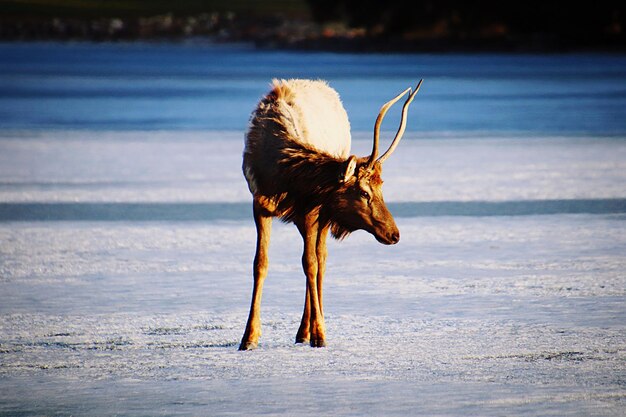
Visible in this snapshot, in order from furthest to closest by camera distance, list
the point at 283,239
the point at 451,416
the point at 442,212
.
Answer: the point at 442,212 → the point at 283,239 → the point at 451,416

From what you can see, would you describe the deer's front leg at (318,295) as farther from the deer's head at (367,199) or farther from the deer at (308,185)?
the deer's head at (367,199)

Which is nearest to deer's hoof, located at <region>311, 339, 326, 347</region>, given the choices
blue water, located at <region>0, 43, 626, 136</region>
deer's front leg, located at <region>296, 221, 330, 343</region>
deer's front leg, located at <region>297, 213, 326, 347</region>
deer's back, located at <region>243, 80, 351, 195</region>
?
deer's front leg, located at <region>297, 213, 326, 347</region>

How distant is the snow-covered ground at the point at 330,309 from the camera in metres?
6.14

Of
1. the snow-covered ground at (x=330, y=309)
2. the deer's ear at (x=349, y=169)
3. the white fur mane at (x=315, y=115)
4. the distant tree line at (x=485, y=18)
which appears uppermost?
the white fur mane at (x=315, y=115)

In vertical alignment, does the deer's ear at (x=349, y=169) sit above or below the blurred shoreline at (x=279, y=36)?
above

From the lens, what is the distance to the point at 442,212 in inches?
472

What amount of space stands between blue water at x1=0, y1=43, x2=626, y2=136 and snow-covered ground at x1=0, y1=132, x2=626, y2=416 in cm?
747

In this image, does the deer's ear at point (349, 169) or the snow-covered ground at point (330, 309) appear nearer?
the snow-covered ground at point (330, 309)

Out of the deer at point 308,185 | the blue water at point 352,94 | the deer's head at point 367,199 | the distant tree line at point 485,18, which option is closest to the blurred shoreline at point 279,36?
the distant tree line at point 485,18

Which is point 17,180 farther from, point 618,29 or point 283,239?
point 618,29

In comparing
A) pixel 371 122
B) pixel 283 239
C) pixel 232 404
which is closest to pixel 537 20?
pixel 371 122

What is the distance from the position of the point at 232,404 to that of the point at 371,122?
52.3 feet

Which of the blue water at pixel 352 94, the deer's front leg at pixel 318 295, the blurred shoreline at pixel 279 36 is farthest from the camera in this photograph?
the blurred shoreline at pixel 279 36

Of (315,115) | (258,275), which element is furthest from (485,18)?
(258,275)
